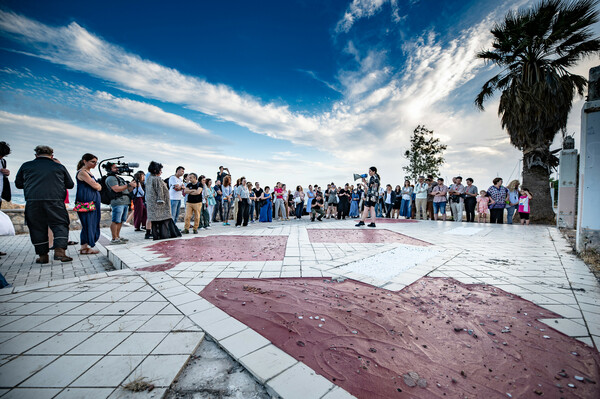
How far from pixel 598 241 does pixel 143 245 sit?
385 inches

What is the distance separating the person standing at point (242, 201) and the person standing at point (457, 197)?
9.33 meters

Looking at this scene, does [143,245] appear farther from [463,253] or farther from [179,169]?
[463,253]

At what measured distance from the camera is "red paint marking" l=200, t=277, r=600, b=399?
1.57 metres

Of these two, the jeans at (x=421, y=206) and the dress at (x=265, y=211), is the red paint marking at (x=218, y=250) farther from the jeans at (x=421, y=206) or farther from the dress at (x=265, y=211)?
the jeans at (x=421, y=206)

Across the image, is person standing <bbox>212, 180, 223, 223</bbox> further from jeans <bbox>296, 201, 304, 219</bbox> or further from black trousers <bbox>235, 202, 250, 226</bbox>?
jeans <bbox>296, 201, 304, 219</bbox>

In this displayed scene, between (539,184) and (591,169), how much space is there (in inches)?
363

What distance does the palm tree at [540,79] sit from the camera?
1059cm

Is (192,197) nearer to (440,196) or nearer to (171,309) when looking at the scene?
(171,309)

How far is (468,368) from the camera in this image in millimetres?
1705

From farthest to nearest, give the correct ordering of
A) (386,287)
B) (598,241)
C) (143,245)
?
1. (143,245)
2. (598,241)
3. (386,287)

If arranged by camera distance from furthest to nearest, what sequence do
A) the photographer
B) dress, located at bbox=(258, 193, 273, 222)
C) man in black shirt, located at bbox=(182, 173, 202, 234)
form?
dress, located at bbox=(258, 193, 273, 222) < man in black shirt, located at bbox=(182, 173, 202, 234) < the photographer

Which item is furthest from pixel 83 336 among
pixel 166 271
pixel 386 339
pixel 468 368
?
pixel 468 368

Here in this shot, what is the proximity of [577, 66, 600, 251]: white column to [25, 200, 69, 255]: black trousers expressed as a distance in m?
10.3

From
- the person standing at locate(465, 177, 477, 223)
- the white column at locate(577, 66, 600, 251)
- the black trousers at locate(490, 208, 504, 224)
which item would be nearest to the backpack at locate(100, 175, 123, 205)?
the white column at locate(577, 66, 600, 251)
